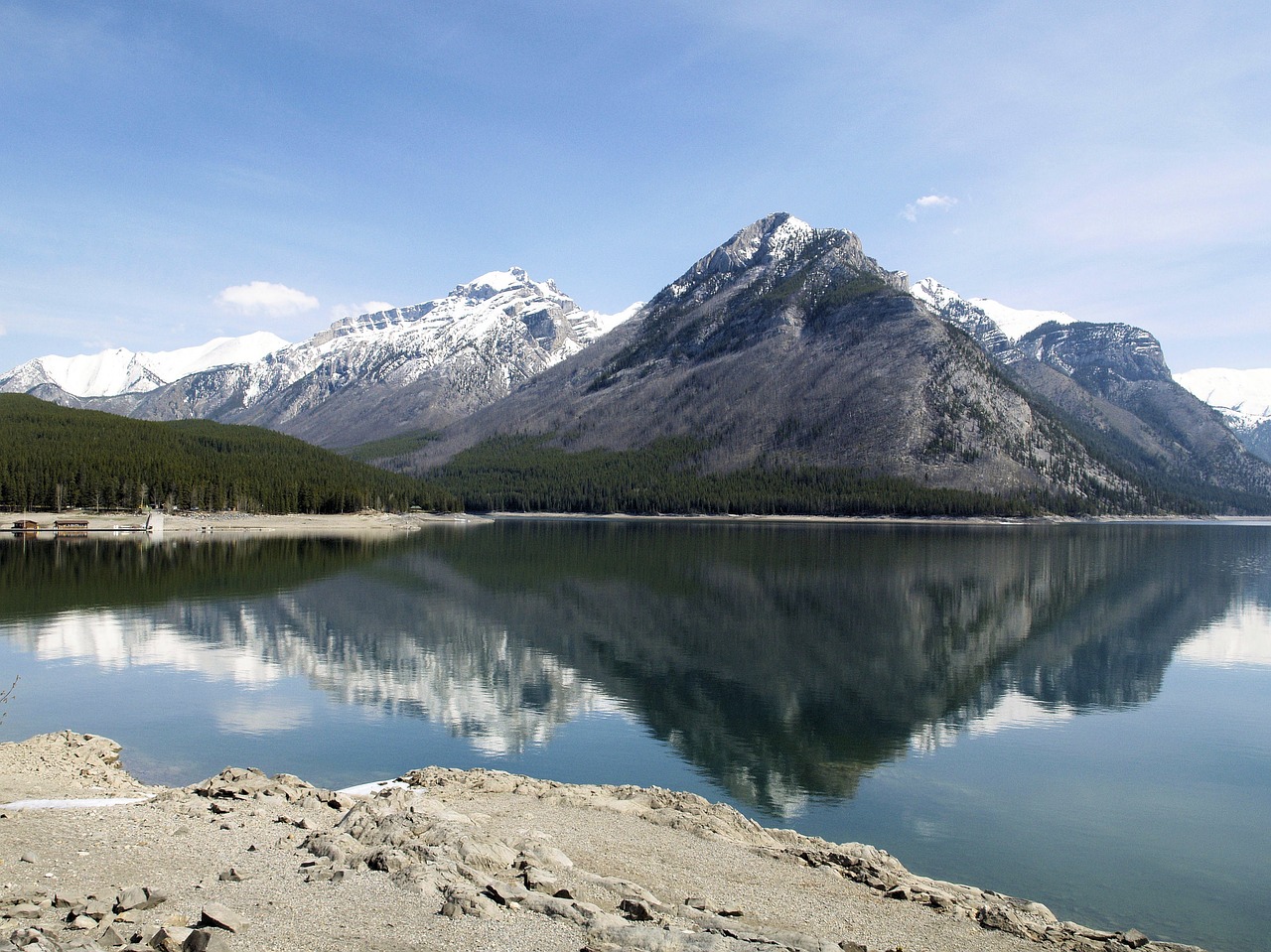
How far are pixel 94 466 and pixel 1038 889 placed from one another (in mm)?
146680

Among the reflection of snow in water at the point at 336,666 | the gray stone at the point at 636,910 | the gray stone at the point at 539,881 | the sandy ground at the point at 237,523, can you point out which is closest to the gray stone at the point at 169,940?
the gray stone at the point at 539,881

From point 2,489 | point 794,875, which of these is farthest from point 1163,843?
point 2,489

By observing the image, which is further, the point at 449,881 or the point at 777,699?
the point at 777,699

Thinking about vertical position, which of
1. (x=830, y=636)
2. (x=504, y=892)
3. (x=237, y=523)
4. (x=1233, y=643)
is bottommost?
(x=1233, y=643)

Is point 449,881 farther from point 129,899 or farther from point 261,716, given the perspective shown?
point 261,716

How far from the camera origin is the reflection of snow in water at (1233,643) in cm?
4272

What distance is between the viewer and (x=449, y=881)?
41.7ft

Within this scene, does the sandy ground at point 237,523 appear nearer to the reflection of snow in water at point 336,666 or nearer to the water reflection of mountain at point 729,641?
the water reflection of mountain at point 729,641

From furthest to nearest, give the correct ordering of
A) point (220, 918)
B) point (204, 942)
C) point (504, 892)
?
point (504, 892)
point (220, 918)
point (204, 942)

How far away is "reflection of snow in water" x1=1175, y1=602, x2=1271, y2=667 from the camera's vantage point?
42.7m

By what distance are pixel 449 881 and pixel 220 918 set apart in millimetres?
3310

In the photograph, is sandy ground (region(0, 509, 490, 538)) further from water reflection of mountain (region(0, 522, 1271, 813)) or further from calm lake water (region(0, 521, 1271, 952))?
calm lake water (region(0, 521, 1271, 952))

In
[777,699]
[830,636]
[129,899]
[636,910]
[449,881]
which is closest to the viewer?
[129,899]

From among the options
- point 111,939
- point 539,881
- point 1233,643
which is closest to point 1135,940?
point 539,881
